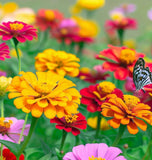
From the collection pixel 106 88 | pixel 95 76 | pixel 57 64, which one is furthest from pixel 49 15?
pixel 106 88

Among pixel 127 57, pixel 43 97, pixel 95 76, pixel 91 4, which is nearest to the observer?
pixel 43 97

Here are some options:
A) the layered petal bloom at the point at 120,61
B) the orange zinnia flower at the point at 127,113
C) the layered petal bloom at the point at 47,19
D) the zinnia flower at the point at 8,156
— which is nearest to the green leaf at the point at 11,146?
the zinnia flower at the point at 8,156

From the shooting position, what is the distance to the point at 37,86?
1.60 feet

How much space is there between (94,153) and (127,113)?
8 cm

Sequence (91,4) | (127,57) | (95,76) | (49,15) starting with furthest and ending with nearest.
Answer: (91,4), (49,15), (95,76), (127,57)

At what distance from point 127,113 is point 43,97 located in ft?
0.46

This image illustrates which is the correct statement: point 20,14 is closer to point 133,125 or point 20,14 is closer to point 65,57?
point 65,57

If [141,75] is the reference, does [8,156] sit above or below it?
below

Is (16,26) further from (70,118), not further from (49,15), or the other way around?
(49,15)

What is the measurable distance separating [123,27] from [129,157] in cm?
72

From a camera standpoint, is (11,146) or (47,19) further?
(47,19)

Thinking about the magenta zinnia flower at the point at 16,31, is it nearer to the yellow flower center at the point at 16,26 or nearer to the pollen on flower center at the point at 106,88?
the yellow flower center at the point at 16,26

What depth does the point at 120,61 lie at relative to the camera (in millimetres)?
702

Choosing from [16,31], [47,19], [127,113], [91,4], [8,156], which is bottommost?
[8,156]
